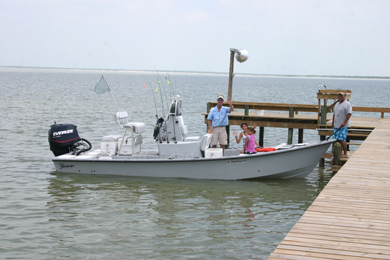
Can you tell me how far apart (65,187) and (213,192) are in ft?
12.3

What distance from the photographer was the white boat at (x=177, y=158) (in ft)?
38.6

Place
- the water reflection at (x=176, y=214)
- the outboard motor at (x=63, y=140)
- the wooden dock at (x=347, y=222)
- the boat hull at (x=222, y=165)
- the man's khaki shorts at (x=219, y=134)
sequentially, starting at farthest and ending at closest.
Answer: the outboard motor at (x=63, y=140), the man's khaki shorts at (x=219, y=134), the boat hull at (x=222, y=165), the water reflection at (x=176, y=214), the wooden dock at (x=347, y=222)

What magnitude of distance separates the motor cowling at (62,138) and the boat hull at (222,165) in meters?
0.52

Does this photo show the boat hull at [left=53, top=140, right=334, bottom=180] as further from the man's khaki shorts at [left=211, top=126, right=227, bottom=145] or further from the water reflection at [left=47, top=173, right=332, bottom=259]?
the man's khaki shorts at [left=211, top=126, right=227, bottom=145]

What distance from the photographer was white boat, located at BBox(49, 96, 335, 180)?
11.8 metres

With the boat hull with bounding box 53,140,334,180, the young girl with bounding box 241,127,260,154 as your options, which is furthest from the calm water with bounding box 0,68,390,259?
the young girl with bounding box 241,127,260,154

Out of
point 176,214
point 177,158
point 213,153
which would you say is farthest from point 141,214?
point 213,153

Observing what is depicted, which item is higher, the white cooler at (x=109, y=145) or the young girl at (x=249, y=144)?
the young girl at (x=249, y=144)

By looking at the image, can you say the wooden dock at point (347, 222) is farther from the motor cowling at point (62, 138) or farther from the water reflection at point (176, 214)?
the motor cowling at point (62, 138)

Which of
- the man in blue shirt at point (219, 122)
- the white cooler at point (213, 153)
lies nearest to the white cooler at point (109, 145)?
the white cooler at point (213, 153)

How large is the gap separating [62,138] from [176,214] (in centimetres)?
486

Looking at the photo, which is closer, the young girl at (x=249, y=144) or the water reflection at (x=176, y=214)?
the water reflection at (x=176, y=214)

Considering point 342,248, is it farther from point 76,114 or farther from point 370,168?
point 76,114

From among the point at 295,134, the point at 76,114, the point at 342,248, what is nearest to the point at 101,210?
the point at 342,248
